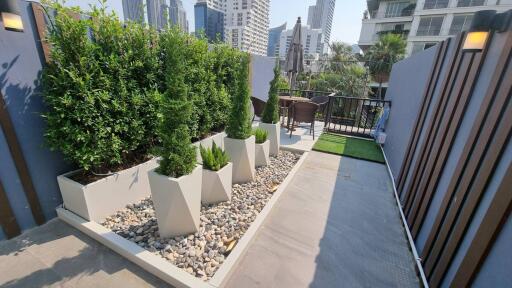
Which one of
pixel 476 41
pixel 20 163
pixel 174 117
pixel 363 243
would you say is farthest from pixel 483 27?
pixel 20 163

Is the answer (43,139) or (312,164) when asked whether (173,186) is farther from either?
(312,164)

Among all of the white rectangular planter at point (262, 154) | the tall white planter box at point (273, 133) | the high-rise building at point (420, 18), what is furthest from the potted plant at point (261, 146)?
the high-rise building at point (420, 18)

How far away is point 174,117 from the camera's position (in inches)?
80.5

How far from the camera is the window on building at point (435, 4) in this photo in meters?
22.5

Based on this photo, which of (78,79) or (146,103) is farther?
(146,103)

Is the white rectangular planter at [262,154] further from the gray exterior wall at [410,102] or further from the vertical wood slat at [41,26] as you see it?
the vertical wood slat at [41,26]

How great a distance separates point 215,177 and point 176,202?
0.72 m

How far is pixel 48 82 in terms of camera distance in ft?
7.29

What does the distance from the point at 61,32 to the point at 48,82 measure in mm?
522

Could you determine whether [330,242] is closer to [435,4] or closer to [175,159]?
[175,159]

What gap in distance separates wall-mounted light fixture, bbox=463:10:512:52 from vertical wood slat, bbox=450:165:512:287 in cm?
119

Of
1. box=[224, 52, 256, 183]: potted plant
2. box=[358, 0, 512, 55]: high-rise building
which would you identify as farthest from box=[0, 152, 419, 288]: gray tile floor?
box=[358, 0, 512, 55]: high-rise building

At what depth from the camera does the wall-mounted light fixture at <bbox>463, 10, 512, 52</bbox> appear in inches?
65.8

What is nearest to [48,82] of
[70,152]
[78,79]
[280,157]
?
[78,79]
